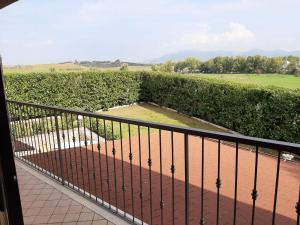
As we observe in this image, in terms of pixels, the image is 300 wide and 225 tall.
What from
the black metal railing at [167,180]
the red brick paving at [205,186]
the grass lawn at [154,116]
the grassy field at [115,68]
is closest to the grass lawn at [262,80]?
the grassy field at [115,68]

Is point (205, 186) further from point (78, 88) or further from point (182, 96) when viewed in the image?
point (78, 88)

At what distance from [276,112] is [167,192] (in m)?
5.24

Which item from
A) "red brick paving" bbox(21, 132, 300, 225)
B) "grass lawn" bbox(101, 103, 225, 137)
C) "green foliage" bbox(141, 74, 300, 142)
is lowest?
"grass lawn" bbox(101, 103, 225, 137)

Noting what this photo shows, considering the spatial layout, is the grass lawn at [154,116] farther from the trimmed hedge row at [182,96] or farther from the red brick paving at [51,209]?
the red brick paving at [51,209]

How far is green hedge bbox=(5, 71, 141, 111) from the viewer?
43.9 ft

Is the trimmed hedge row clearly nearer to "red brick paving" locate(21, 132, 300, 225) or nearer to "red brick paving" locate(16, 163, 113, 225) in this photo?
"red brick paving" locate(21, 132, 300, 225)

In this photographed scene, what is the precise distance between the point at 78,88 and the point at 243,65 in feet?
54.6

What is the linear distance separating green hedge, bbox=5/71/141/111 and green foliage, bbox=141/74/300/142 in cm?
207

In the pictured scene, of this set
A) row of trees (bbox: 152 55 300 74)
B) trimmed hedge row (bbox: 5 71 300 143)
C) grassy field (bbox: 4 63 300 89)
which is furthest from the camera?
row of trees (bbox: 152 55 300 74)

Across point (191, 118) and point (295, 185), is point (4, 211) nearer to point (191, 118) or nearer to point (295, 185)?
point (295, 185)

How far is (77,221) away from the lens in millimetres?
3311

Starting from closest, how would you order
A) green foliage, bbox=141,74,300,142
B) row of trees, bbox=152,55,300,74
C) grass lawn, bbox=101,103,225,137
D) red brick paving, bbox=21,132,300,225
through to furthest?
red brick paving, bbox=21,132,300,225
green foliage, bbox=141,74,300,142
grass lawn, bbox=101,103,225,137
row of trees, bbox=152,55,300,74

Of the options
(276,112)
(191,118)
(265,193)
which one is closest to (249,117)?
(276,112)

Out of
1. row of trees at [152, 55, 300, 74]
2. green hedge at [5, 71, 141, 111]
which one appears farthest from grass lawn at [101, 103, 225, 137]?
row of trees at [152, 55, 300, 74]
